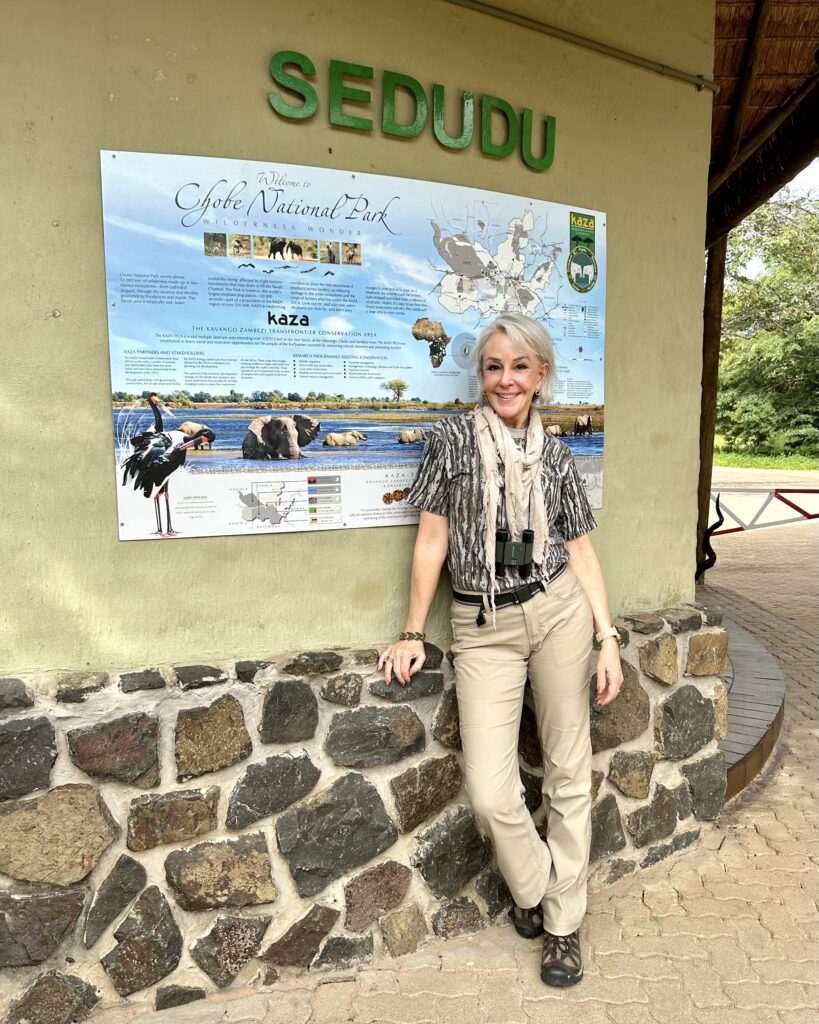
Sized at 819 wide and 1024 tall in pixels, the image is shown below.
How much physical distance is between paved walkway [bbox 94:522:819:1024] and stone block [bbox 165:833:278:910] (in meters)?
0.29

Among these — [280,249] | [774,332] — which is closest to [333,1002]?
[280,249]

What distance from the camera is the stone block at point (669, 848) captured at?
2.84 metres

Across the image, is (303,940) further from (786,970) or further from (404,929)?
(786,970)

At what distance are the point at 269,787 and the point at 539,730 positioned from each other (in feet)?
2.79

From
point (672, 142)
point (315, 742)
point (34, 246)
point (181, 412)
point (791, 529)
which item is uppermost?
point (672, 142)

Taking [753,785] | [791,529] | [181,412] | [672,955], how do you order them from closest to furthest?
[181,412], [672,955], [753,785], [791,529]

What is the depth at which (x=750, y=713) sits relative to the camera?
12.8ft

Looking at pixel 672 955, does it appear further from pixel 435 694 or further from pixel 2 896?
pixel 2 896

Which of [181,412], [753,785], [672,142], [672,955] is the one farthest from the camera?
[753,785]

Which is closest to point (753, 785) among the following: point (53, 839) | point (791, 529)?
point (53, 839)

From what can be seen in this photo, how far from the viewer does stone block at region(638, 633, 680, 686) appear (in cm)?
279

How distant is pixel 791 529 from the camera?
1237 cm

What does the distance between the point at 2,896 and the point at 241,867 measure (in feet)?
2.01

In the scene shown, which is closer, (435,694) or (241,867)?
(241,867)
